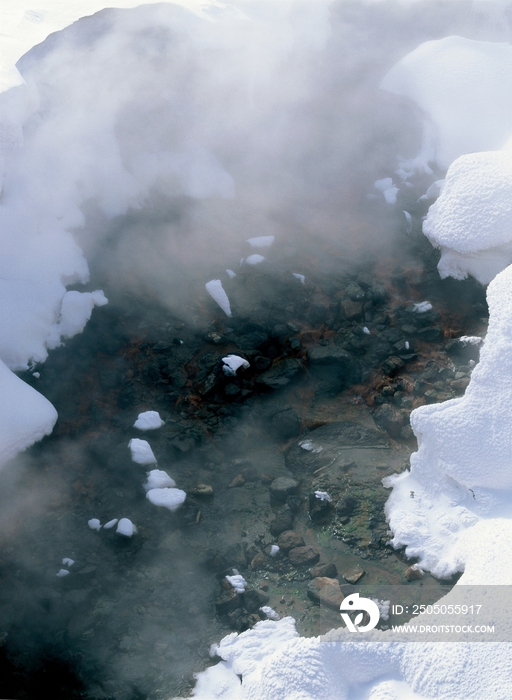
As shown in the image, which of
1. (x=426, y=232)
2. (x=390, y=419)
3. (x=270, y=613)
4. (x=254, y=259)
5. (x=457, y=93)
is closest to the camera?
(x=270, y=613)

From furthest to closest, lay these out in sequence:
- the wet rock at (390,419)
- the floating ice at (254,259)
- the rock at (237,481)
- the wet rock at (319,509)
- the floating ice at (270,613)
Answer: the floating ice at (254,259) < the wet rock at (390,419) < the rock at (237,481) < the wet rock at (319,509) < the floating ice at (270,613)

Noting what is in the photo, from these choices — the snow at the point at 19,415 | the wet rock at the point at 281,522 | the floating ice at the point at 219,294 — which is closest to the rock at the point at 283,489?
the wet rock at the point at 281,522

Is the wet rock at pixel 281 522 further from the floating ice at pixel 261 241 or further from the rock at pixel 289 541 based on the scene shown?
the floating ice at pixel 261 241

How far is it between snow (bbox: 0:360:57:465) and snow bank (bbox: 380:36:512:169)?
20.7 feet

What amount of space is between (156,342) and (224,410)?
119 cm

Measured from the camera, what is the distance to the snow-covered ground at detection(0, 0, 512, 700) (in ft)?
15.0

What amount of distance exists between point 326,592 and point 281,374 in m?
2.56

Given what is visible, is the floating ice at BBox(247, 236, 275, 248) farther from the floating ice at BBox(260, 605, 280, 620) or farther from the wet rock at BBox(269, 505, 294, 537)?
the floating ice at BBox(260, 605, 280, 620)

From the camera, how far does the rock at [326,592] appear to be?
5.09 metres

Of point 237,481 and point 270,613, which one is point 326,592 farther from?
point 237,481

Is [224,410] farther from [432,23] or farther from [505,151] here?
[432,23]

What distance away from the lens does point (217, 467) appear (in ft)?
20.5

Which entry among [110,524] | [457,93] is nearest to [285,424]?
[110,524]

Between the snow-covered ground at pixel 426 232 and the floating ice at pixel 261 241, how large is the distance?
1066mm
